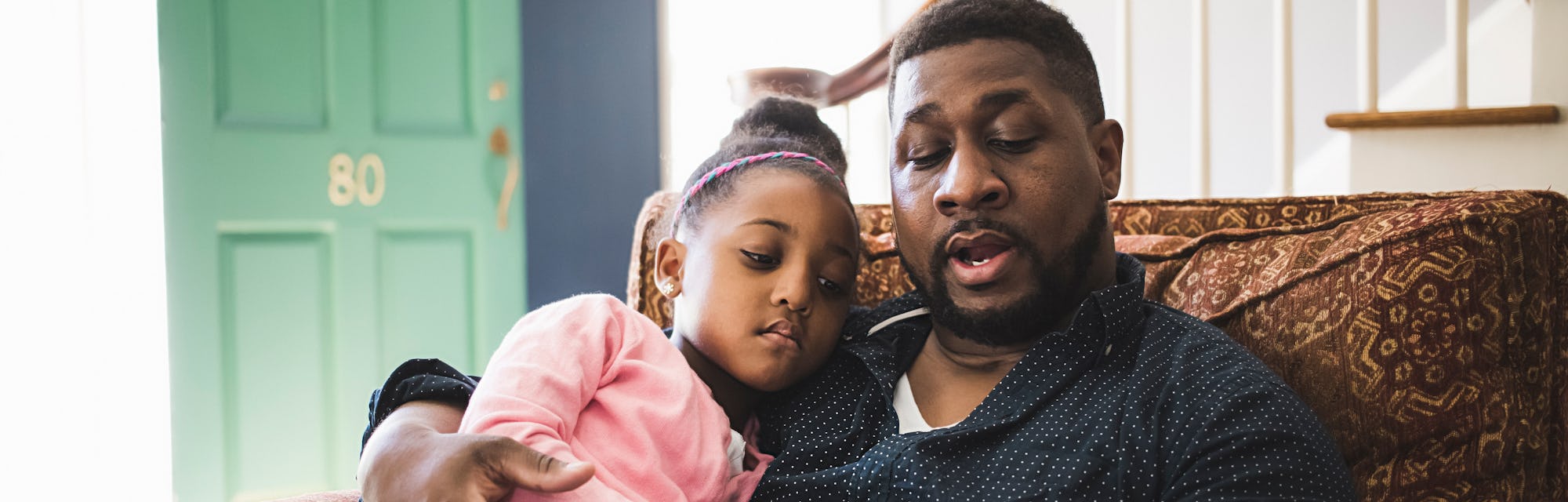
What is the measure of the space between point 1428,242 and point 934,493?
1.91ft

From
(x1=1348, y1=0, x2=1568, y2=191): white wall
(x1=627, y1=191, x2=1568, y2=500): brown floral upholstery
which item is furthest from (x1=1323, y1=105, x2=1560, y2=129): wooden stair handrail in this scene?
(x1=627, y1=191, x2=1568, y2=500): brown floral upholstery

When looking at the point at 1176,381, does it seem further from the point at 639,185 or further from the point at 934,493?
the point at 639,185

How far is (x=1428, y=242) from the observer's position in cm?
104

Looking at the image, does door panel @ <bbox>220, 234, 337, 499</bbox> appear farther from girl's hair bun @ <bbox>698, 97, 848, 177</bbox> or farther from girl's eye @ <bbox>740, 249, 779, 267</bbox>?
girl's eye @ <bbox>740, 249, 779, 267</bbox>

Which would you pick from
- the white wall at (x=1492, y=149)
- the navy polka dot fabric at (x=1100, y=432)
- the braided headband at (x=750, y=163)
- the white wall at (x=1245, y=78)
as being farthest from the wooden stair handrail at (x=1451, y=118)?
the braided headband at (x=750, y=163)

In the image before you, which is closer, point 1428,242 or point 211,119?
point 1428,242

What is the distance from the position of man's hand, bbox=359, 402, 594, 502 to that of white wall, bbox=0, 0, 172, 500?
227 centimetres

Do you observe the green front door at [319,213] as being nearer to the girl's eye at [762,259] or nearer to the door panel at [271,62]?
the door panel at [271,62]

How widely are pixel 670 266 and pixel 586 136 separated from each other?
232 centimetres

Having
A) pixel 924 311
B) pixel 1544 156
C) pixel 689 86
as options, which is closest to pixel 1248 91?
pixel 1544 156

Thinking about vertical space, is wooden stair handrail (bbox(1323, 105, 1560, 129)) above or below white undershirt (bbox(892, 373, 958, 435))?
above

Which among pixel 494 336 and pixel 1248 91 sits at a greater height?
pixel 1248 91

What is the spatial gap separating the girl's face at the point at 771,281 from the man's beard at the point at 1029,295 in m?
0.15

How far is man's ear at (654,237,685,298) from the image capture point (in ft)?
4.53
